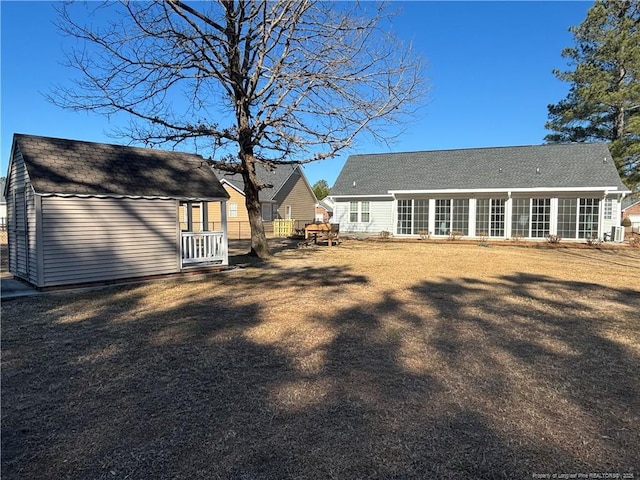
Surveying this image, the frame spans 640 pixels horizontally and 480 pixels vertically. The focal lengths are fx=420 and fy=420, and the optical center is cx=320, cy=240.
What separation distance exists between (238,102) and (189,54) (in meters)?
1.86

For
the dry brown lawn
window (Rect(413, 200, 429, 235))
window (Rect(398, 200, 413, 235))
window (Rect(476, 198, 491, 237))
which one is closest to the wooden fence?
window (Rect(398, 200, 413, 235))

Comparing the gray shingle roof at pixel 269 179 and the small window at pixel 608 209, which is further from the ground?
the gray shingle roof at pixel 269 179

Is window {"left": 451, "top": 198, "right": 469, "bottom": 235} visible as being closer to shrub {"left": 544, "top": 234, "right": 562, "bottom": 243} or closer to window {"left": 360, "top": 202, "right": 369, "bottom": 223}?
shrub {"left": 544, "top": 234, "right": 562, "bottom": 243}

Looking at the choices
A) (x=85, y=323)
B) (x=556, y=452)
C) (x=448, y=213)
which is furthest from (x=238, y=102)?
(x=448, y=213)

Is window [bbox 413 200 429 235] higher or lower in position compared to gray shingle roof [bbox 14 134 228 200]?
lower

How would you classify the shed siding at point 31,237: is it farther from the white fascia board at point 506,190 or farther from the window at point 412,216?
the window at point 412,216

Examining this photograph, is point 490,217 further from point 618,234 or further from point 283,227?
point 283,227

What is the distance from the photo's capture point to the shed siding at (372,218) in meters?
26.3

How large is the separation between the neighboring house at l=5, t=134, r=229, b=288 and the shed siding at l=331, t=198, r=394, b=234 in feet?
52.3

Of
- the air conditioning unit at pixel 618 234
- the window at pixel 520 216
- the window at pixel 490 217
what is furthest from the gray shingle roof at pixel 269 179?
the air conditioning unit at pixel 618 234

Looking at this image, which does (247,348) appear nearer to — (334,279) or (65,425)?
(65,425)

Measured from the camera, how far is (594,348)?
5027 millimetres

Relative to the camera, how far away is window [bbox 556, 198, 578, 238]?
70.0 feet

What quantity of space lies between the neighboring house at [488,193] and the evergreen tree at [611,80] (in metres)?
4.07
